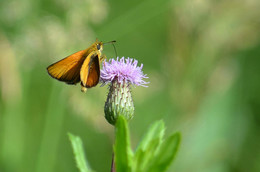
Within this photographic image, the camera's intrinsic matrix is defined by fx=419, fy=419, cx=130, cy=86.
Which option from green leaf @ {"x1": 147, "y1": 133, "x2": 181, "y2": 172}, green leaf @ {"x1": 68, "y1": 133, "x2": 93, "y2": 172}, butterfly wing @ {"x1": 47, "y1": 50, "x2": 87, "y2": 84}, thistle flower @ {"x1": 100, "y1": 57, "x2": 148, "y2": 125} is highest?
butterfly wing @ {"x1": 47, "y1": 50, "x2": 87, "y2": 84}

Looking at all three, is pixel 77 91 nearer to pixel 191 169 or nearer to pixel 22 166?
pixel 22 166

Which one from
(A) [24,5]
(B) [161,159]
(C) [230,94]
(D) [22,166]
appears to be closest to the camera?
(B) [161,159]

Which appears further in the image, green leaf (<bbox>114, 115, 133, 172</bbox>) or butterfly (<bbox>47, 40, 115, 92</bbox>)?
butterfly (<bbox>47, 40, 115, 92</bbox>)

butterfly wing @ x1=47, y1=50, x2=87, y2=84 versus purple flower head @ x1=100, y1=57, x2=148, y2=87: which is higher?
butterfly wing @ x1=47, y1=50, x2=87, y2=84

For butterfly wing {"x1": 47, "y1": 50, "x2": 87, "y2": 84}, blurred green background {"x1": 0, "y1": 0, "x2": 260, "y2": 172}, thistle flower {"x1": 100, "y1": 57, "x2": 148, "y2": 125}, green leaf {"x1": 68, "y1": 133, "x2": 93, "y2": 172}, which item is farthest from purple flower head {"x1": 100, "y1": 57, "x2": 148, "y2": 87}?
blurred green background {"x1": 0, "y1": 0, "x2": 260, "y2": 172}

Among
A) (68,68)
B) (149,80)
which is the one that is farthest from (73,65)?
(149,80)

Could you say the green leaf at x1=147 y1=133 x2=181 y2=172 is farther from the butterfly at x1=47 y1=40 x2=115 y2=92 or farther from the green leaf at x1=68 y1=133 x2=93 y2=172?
the butterfly at x1=47 y1=40 x2=115 y2=92

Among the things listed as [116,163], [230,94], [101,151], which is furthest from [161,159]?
[230,94]
